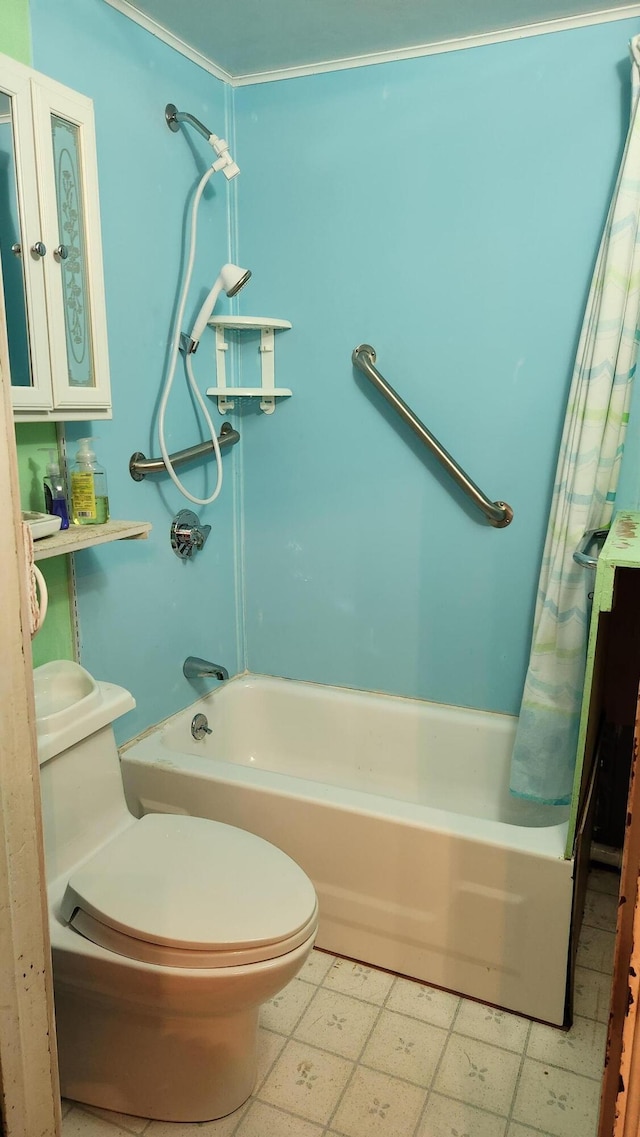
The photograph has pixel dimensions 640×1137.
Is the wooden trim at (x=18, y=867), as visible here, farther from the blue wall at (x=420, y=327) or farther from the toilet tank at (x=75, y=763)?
the blue wall at (x=420, y=327)

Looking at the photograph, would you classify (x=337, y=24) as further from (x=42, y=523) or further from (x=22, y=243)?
(x=42, y=523)

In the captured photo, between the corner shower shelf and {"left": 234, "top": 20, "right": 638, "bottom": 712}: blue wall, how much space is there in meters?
0.04

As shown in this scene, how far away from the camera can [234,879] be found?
1343 millimetres

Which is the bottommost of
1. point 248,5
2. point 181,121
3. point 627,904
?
point 627,904

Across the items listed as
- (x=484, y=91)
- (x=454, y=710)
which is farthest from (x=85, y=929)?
(x=484, y=91)

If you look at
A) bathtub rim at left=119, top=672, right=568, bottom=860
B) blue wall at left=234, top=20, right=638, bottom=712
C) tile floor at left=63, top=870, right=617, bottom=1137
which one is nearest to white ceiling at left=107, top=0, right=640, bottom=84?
blue wall at left=234, top=20, right=638, bottom=712

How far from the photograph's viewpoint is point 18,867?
24.9 inches

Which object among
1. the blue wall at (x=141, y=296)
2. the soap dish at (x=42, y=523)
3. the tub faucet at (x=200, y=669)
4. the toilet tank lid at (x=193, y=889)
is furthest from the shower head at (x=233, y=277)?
the toilet tank lid at (x=193, y=889)

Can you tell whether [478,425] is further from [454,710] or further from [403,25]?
[403,25]

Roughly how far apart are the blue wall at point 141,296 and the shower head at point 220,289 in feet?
0.25

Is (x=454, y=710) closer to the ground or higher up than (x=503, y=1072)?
higher up

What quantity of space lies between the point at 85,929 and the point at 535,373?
5.11 feet

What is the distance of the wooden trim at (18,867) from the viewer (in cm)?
60

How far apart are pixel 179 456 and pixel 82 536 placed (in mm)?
560
